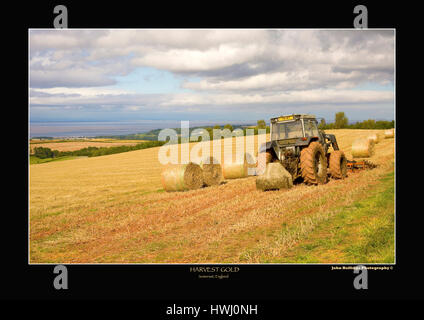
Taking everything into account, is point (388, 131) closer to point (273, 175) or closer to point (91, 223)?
point (273, 175)

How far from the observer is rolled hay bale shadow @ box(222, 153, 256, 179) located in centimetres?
1623

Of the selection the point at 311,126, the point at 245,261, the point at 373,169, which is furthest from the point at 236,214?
the point at 373,169

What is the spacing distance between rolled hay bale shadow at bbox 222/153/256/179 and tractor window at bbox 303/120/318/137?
3.96m

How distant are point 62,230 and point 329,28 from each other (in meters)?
7.77

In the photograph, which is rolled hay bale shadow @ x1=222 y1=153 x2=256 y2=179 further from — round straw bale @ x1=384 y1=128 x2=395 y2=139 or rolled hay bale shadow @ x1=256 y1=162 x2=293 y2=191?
round straw bale @ x1=384 y1=128 x2=395 y2=139

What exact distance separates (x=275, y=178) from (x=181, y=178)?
403cm

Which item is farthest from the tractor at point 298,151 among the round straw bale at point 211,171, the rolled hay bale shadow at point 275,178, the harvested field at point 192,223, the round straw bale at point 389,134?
the round straw bale at point 389,134

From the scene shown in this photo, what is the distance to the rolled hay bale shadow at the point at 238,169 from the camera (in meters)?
16.2

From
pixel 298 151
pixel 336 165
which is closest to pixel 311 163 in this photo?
pixel 298 151

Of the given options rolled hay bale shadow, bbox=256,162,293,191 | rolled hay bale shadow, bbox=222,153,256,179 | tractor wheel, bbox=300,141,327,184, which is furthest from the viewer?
rolled hay bale shadow, bbox=222,153,256,179

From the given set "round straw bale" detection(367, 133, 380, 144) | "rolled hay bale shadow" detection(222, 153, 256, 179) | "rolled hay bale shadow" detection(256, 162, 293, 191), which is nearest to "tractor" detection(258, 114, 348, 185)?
"rolled hay bale shadow" detection(256, 162, 293, 191)

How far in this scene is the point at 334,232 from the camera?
7090mm

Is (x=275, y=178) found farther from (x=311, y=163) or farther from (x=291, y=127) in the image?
(x=291, y=127)

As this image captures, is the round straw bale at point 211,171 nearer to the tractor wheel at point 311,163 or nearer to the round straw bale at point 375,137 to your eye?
the tractor wheel at point 311,163
